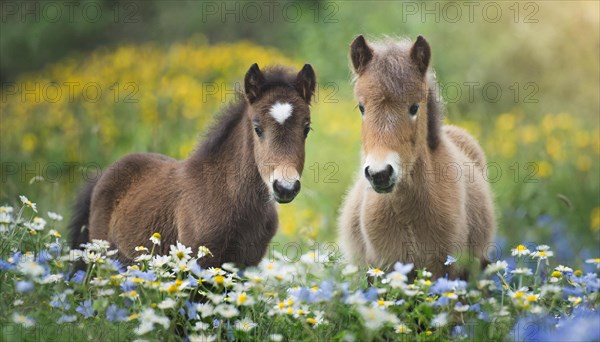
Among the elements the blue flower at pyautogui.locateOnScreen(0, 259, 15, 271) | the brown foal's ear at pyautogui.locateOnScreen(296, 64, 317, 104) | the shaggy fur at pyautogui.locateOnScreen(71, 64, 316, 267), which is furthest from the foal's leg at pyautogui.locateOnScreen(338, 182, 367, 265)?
the blue flower at pyautogui.locateOnScreen(0, 259, 15, 271)

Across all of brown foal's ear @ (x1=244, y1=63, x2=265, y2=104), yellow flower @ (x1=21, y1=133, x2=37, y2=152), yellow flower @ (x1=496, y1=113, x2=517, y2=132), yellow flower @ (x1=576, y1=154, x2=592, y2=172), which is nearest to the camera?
brown foal's ear @ (x1=244, y1=63, x2=265, y2=104)

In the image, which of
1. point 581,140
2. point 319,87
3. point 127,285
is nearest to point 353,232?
point 127,285

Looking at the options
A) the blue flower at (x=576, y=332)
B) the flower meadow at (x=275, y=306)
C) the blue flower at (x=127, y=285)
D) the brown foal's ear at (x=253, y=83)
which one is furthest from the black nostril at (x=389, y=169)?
the blue flower at (x=127, y=285)

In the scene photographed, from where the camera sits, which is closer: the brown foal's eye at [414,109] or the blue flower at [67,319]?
the blue flower at [67,319]

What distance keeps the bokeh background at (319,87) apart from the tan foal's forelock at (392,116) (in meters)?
1.52

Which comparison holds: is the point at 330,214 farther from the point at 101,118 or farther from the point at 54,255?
the point at 54,255

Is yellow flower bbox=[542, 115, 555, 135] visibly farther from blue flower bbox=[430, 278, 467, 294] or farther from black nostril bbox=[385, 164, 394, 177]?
blue flower bbox=[430, 278, 467, 294]

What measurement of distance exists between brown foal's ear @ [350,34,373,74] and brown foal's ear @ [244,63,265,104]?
53 centimetres

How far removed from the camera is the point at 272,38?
1391 cm

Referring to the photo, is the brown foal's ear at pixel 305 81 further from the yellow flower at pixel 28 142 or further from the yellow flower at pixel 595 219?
the yellow flower at pixel 28 142

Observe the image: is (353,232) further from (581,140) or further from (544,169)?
(581,140)

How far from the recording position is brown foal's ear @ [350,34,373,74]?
4375 millimetres

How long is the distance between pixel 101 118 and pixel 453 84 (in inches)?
185

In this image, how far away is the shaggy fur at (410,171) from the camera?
417 cm
